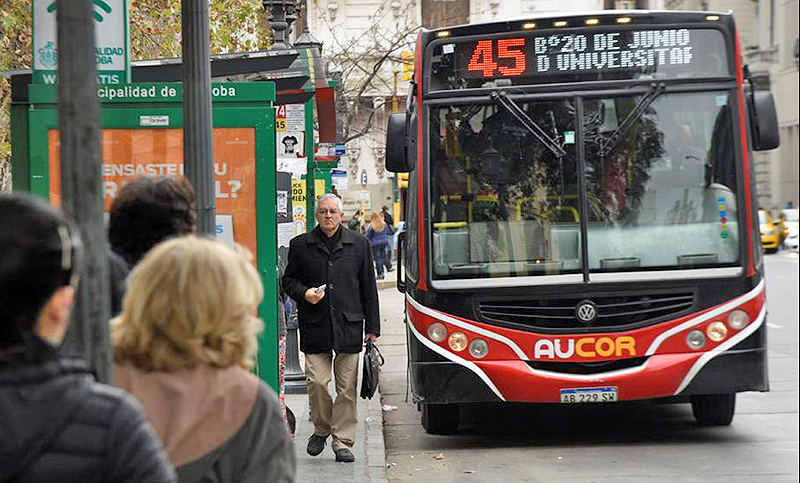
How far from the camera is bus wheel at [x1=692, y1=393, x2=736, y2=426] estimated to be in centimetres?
1048

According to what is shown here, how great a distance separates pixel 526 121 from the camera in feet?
33.0

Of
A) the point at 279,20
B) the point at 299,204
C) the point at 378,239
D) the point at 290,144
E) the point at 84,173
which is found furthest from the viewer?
the point at 378,239

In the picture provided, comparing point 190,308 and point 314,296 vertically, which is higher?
point 190,308

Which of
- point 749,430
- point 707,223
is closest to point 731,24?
point 707,223

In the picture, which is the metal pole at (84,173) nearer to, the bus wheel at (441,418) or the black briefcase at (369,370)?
the black briefcase at (369,370)

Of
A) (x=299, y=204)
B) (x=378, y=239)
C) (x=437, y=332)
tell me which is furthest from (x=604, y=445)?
(x=378, y=239)

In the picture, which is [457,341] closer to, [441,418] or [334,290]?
[441,418]

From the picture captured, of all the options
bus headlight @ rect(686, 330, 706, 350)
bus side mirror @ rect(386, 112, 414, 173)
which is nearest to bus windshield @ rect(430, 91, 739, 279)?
bus side mirror @ rect(386, 112, 414, 173)

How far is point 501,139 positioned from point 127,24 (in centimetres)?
358

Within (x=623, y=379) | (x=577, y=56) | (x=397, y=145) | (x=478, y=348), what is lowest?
(x=623, y=379)

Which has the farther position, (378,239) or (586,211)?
(378,239)

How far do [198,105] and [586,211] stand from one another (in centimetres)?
414

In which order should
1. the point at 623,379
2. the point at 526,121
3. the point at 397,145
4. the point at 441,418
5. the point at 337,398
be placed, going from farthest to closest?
the point at 441,418
the point at 526,121
the point at 397,145
the point at 623,379
the point at 337,398

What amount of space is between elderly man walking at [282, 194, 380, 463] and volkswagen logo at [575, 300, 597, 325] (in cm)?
149
